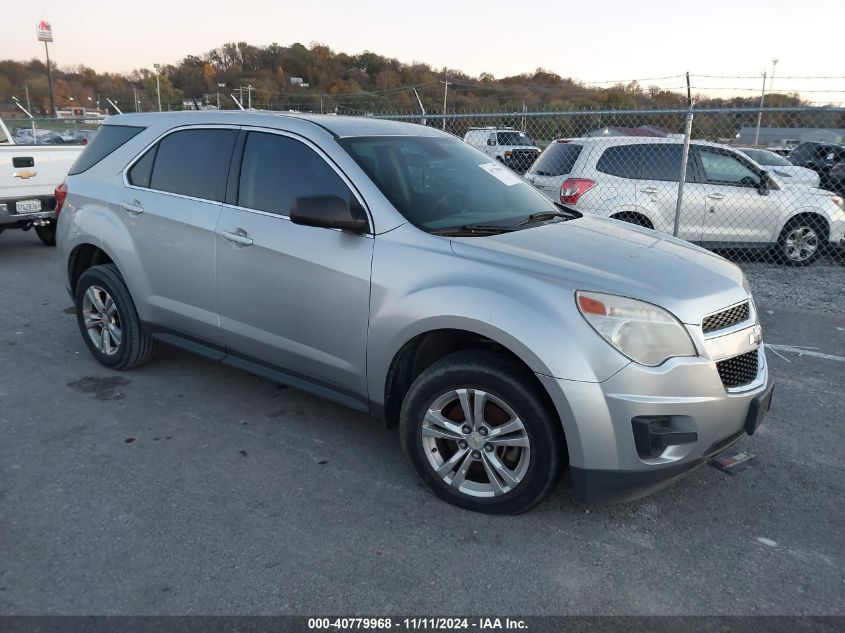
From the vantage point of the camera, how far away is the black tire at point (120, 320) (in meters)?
4.63

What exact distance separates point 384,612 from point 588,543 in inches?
39.0

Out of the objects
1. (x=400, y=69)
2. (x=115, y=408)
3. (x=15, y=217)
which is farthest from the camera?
(x=400, y=69)

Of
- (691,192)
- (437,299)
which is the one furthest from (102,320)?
(691,192)

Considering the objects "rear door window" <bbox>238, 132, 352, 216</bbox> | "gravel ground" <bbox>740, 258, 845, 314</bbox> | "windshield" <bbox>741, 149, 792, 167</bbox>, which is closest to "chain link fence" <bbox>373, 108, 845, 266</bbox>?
"gravel ground" <bbox>740, 258, 845, 314</bbox>

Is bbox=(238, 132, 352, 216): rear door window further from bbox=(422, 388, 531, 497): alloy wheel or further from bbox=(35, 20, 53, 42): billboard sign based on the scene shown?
bbox=(35, 20, 53, 42): billboard sign

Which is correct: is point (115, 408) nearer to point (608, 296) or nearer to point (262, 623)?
point (262, 623)

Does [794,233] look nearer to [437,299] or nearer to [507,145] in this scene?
[437,299]

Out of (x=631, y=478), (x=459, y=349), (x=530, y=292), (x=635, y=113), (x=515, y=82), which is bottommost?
(x=631, y=478)

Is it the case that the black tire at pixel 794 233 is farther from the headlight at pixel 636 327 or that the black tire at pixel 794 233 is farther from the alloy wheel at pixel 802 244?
the headlight at pixel 636 327

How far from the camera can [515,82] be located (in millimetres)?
34781

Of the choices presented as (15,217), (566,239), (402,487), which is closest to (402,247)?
(566,239)

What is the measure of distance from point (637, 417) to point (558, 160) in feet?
21.3

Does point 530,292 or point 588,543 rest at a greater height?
point 530,292

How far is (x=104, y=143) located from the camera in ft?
16.0
